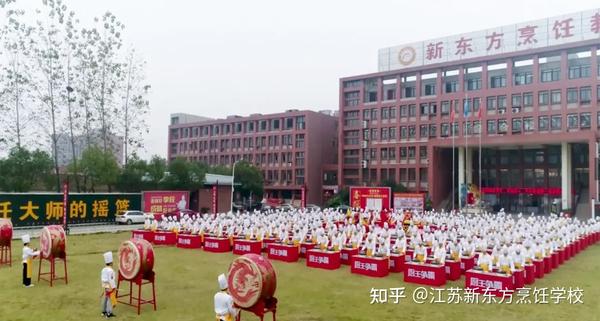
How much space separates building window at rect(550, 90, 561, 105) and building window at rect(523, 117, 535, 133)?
81.4 inches

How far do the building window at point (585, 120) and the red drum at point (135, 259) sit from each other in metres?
37.3

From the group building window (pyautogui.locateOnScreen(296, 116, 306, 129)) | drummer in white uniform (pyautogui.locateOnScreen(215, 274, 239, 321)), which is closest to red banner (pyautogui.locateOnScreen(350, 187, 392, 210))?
building window (pyautogui.locateOnScreen(296, 116, 306, 129))

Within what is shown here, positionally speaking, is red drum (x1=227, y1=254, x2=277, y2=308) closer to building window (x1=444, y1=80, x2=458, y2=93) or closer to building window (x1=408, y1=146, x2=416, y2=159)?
building window (x1=408, y1=146, x2=416, y2=159)

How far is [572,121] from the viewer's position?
36906 mm

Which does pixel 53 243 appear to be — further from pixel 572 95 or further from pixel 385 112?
pixel 385 112

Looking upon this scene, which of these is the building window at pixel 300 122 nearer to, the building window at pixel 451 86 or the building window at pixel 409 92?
the building window at pixel 409 92

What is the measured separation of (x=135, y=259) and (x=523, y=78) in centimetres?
3922

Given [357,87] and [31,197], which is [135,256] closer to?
[31,197]

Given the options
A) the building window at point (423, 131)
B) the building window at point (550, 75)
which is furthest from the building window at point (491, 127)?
the building window at point (423, 131)

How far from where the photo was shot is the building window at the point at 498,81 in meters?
40.8

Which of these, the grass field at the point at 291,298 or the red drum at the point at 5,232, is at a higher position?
→ the red drum at the point at 5,232

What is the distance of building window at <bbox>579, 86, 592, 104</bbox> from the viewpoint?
36000 mm

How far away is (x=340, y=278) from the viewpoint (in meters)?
11.9

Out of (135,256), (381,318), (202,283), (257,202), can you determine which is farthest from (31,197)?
(257,202)
